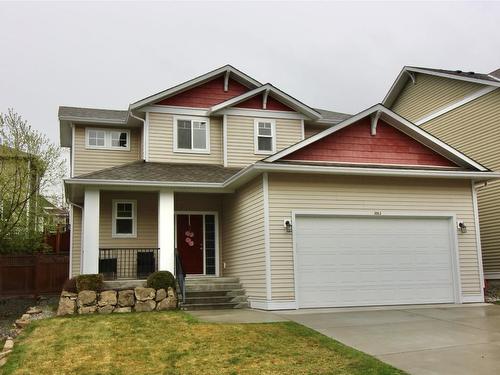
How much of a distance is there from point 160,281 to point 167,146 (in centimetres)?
578

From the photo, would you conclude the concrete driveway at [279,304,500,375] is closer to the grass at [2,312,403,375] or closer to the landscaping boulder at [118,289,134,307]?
the grass at [2,312,403,375]

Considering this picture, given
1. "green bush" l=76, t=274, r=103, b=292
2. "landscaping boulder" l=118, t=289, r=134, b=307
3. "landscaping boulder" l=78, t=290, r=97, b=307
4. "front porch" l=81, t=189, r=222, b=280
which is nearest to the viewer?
"landscaping boulder" l=78, t=290, r=97, b=307

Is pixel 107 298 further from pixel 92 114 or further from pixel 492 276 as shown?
pixel 492 276

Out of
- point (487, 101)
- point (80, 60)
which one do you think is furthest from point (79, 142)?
point (487, 101)

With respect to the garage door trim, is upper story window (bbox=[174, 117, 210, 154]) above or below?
above

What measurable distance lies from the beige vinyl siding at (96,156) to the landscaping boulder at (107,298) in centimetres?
644

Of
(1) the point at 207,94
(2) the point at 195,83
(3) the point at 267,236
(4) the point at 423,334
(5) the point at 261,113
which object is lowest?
(4) the point at 423,334

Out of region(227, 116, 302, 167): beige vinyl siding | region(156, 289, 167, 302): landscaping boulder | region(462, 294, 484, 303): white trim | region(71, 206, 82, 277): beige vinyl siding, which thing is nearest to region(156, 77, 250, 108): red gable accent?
region(227, 116, 302, 167): beige vinyl siding

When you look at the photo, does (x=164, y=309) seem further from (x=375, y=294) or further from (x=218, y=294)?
(x=375, y=294)

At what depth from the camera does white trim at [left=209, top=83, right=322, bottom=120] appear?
678 inches

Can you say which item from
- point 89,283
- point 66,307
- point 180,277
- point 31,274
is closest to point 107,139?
point 31,274

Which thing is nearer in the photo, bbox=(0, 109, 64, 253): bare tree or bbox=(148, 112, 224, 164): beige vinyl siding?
bbox=(0, 109, 64, 253): bare tree

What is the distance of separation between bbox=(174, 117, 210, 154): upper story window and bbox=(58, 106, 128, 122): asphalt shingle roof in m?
1.96

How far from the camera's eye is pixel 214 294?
13.8 m
